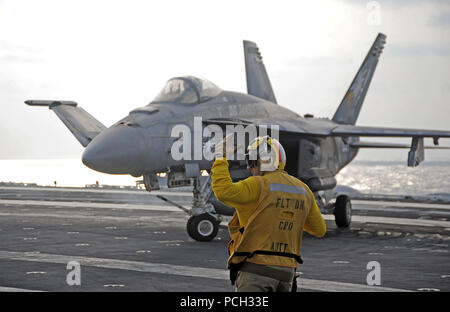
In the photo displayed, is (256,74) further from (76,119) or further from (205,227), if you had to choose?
(205,227)

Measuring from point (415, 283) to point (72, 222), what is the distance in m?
13.5

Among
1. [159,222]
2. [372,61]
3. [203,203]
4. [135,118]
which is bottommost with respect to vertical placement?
[159,222]

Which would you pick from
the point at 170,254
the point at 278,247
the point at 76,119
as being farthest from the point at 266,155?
the point at 76,119

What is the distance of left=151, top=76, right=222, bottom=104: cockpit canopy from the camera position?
55.3ft

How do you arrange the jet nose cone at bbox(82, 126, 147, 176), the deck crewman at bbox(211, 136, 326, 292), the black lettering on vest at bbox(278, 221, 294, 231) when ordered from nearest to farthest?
the deck crewman at bbox(211, 136, 326, 292) → the black lettering on vest at bbox(278, 221, 294, 231) → the jet nose cone at bbox(82, 126, 147, 176)

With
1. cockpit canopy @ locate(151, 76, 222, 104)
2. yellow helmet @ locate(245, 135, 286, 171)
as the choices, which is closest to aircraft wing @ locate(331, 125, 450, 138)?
cockpit canopy @ locate(151, 76, 222, 104)

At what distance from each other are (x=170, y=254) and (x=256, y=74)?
11.7 metres

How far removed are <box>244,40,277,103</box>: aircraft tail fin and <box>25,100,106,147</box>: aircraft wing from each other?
18.9ft

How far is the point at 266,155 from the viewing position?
19.5 ft

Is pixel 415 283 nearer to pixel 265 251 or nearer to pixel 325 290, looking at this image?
pixel 325 290

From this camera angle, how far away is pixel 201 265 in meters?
12.6

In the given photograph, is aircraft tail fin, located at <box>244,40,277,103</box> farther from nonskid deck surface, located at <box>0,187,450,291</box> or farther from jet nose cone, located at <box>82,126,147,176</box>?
jet nose cone, located at <box>82,126,147,176</box>

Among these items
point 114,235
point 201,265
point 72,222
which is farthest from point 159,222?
point 201,265

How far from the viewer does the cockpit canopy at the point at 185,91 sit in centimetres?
1686
